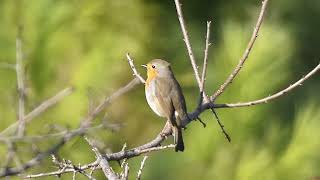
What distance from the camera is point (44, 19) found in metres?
5.94

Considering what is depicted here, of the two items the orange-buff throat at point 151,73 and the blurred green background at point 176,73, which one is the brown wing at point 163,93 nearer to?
the orange-buff throat at point 151,73

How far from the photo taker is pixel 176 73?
609cm

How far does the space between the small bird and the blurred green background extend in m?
1.35

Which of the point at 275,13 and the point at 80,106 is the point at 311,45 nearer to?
the point at 275,13

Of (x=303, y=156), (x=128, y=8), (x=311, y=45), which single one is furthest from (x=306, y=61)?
(x=128, y=8)

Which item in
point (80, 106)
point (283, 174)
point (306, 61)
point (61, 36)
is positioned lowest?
point (283, 174)

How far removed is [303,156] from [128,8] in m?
1.43

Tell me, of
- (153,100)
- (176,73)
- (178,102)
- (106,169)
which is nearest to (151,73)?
(153,100)

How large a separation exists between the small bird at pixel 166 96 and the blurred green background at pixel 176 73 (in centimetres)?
135

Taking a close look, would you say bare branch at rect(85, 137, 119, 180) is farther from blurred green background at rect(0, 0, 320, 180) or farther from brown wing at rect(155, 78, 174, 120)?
blurred green background at rect(0, 0, 320, 180)


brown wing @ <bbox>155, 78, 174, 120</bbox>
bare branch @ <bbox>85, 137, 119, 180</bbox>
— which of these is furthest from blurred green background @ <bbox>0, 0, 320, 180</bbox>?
bare branch @ <bbox>85, 137, 119, 180</bbox>

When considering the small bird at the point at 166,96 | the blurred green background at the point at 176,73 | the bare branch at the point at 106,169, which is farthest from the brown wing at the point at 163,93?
the blurred green background at the point at 176,73

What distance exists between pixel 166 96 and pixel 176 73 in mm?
1811

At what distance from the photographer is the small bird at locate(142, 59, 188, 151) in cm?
407
